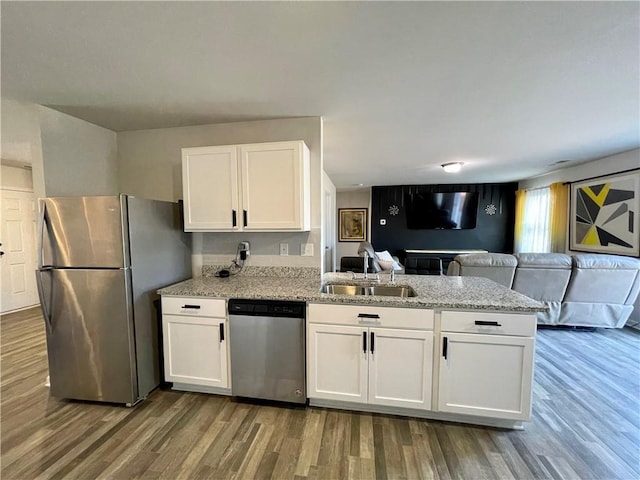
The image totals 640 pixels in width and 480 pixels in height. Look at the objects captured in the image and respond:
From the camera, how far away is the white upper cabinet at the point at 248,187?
2.24 meters

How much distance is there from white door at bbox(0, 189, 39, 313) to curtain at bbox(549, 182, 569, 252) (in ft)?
28.6

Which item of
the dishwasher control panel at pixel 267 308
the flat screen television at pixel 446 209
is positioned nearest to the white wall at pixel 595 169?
the flat screen television at pixel 446 209

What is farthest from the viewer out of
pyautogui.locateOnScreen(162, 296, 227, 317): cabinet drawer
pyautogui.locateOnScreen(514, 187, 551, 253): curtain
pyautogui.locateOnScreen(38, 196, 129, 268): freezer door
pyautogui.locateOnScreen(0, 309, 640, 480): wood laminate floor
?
pyautogui.locateOnScreen(514, 187, 551, 253): curtain

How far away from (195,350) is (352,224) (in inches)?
233

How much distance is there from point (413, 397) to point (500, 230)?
20.5 ft

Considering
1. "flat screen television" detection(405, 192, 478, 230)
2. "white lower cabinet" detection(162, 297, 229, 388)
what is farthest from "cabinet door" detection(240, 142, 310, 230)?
"flat screen television" detection(405, 192, 478, 230)

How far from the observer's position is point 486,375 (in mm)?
1811

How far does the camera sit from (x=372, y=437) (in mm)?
1804

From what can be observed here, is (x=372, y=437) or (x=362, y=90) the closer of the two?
(x=372, y=437)

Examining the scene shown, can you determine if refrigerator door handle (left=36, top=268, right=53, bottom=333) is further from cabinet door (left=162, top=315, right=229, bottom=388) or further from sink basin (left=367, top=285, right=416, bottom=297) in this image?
sink basin (left=367, top=285, right=416, bottom=297)

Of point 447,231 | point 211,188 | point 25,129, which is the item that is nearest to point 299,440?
point 211,188

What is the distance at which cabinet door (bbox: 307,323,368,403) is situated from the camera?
195cm

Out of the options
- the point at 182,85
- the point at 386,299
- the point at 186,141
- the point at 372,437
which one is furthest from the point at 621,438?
the point at 186,141

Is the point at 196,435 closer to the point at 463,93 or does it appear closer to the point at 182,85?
the point at 182,85
